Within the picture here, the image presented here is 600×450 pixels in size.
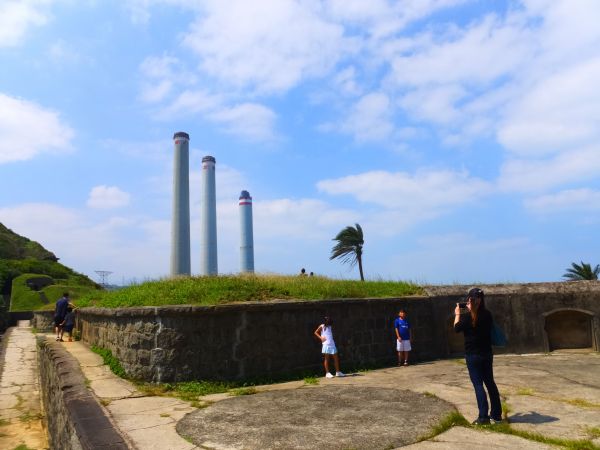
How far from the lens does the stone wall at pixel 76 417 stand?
4441 mm

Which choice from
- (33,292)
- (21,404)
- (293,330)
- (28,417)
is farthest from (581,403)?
(33,292)

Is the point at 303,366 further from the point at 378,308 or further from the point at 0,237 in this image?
the point at 0,237

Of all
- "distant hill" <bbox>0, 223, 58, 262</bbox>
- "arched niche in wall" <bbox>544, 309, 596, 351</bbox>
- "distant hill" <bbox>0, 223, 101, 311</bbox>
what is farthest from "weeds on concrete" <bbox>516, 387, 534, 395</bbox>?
"distant hill" <bbox>0, 223, 58, 262</bbox>

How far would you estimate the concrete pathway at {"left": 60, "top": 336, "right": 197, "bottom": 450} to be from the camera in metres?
4.50

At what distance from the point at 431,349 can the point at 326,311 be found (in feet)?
11.0

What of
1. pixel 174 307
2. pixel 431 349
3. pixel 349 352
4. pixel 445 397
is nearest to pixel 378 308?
pixel 349 352

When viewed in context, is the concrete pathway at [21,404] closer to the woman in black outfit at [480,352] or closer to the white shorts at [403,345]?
the white shorts at [403,345]

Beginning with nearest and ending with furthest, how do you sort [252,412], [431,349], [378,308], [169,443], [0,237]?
[169,443] < [252,412] < [378,308] < [431,349] < [0,237]

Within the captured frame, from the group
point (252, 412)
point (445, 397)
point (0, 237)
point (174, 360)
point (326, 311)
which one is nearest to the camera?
point (252, 412)

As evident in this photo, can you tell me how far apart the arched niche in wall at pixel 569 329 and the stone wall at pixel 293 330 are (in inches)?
2.8

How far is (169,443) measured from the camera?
4.43 meters

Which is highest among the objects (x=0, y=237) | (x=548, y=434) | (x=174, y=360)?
(x=0, y=237)

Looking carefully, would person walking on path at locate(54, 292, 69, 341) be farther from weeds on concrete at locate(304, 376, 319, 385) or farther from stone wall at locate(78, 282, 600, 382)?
weeds on concrete at locate(304, 376, 319, 385)

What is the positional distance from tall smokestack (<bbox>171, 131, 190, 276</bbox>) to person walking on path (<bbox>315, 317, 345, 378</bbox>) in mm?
25968
